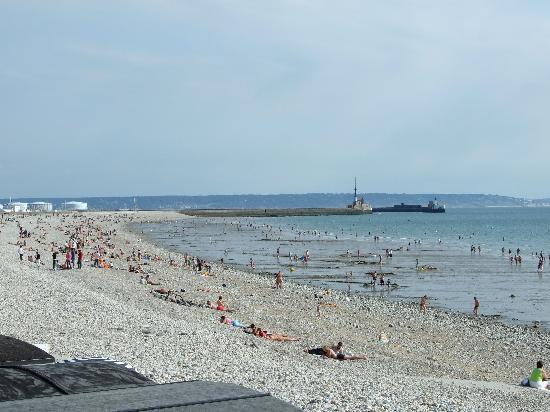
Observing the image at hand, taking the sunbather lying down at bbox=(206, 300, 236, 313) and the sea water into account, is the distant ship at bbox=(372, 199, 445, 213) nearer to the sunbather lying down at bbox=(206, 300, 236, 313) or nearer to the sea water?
the sea water

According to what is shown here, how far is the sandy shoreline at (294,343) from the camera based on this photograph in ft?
37.5

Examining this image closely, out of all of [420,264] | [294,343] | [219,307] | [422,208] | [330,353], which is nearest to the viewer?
[330,353]

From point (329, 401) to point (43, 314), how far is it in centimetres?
983

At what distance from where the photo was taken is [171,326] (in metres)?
16.8

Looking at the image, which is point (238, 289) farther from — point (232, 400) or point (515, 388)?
point (232, 400)

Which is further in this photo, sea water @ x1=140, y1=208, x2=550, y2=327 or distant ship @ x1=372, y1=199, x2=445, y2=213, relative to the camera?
distant ship @ x1=372, y1=199, x2=445, y2=213

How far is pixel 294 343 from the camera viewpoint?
17.5 m

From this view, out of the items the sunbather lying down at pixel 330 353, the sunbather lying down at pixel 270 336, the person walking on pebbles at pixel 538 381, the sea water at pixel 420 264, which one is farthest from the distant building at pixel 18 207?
the person walking on pebbles at pixel 538 381

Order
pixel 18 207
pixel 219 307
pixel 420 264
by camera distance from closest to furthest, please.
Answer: pixel 219 307, pixel 420 264, pixel 18 207

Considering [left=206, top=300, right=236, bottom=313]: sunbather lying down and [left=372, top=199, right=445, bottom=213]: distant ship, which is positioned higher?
[left=372, top=199, right=445, bottom=213]: distant ship

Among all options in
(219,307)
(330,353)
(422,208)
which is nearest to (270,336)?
(330,353)

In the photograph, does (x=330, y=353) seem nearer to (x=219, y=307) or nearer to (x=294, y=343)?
(x=294, y=343)

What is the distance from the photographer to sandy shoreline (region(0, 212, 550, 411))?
11.4 metres

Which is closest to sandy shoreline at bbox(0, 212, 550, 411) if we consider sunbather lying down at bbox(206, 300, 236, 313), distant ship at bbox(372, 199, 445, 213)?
sunbather lying down at bbox(206, 300, 236, 313)
